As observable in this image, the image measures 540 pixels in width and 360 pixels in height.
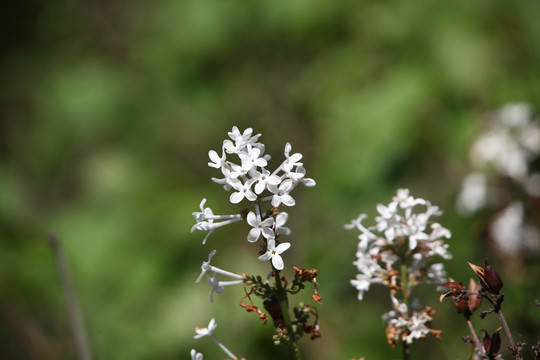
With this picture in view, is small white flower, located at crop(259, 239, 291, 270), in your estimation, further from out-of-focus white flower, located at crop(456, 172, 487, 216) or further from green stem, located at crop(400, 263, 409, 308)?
out-of-focus white flower, located at crop(456, 172, 487, 216)

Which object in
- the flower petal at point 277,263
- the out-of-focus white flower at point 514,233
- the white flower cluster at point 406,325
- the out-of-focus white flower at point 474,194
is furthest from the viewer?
the out-of-focus white flower at point 474,194

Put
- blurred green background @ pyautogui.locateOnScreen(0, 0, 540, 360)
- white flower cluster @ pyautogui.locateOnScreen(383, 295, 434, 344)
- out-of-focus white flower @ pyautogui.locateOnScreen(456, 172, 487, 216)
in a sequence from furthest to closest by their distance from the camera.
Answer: blurred green background @ pyautogui.locateOnScreen(0, 0, 540, 360)
out-of-focus white flower @ pyautogui.locateOnScreen(456, 172, 487, 216)
white flower cluster @ pyautogui.locateOnScreen(383, 295, 434, 344)

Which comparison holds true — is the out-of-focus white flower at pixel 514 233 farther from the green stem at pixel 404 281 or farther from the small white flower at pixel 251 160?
the small white flower at pixel 251 160

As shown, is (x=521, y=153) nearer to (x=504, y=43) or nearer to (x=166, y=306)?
(x=504, y=43)

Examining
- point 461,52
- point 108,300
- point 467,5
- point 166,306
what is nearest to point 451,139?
point 461,52

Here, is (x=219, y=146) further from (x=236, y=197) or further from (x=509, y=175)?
(x=236, y=197)

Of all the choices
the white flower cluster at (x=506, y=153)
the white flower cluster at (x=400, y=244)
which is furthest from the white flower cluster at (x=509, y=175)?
the white flower cluster at (x=400, y=244)

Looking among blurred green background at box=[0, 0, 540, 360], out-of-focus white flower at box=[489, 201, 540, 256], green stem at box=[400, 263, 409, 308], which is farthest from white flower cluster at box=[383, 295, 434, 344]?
out-of-focus white flower at box=[489, 201, 540, 256]
